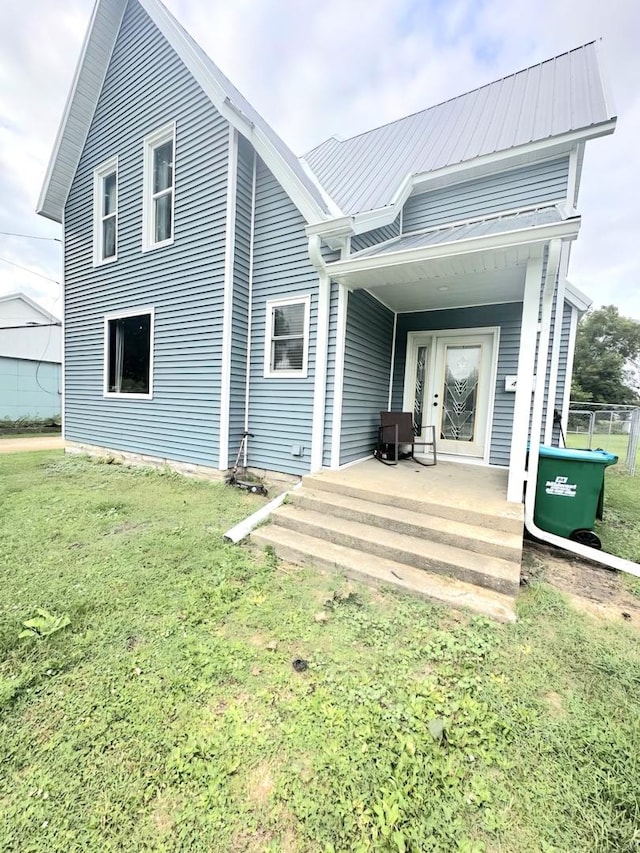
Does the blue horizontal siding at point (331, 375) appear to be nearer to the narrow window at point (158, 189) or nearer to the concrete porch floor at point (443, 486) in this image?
the concrete porch floor at point (443, 486)

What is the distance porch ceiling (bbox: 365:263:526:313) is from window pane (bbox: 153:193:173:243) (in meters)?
3.75

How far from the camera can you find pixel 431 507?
3.55m

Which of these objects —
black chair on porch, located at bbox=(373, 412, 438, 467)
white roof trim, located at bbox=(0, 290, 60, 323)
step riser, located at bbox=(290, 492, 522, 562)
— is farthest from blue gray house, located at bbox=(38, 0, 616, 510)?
white roof trim, located at bbox=(0, 290, 60, 323)

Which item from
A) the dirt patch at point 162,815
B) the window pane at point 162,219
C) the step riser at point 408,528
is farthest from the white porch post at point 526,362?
the window pane at point 162,219

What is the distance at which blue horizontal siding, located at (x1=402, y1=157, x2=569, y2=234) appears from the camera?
16.3ft

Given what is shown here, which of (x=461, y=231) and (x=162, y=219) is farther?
(x=162, y=219)

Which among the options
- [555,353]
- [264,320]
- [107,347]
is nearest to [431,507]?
[555,353]

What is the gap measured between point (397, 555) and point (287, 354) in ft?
10.8

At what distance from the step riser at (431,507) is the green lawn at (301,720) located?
1.77ft

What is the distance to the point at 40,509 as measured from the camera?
4363mm

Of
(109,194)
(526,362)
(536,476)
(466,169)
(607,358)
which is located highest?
(607,358)

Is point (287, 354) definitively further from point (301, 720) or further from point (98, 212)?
point (98, 212)

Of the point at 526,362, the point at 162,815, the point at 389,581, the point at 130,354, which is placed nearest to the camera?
the point at 162,815

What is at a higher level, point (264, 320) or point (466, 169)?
point (466, 169)
